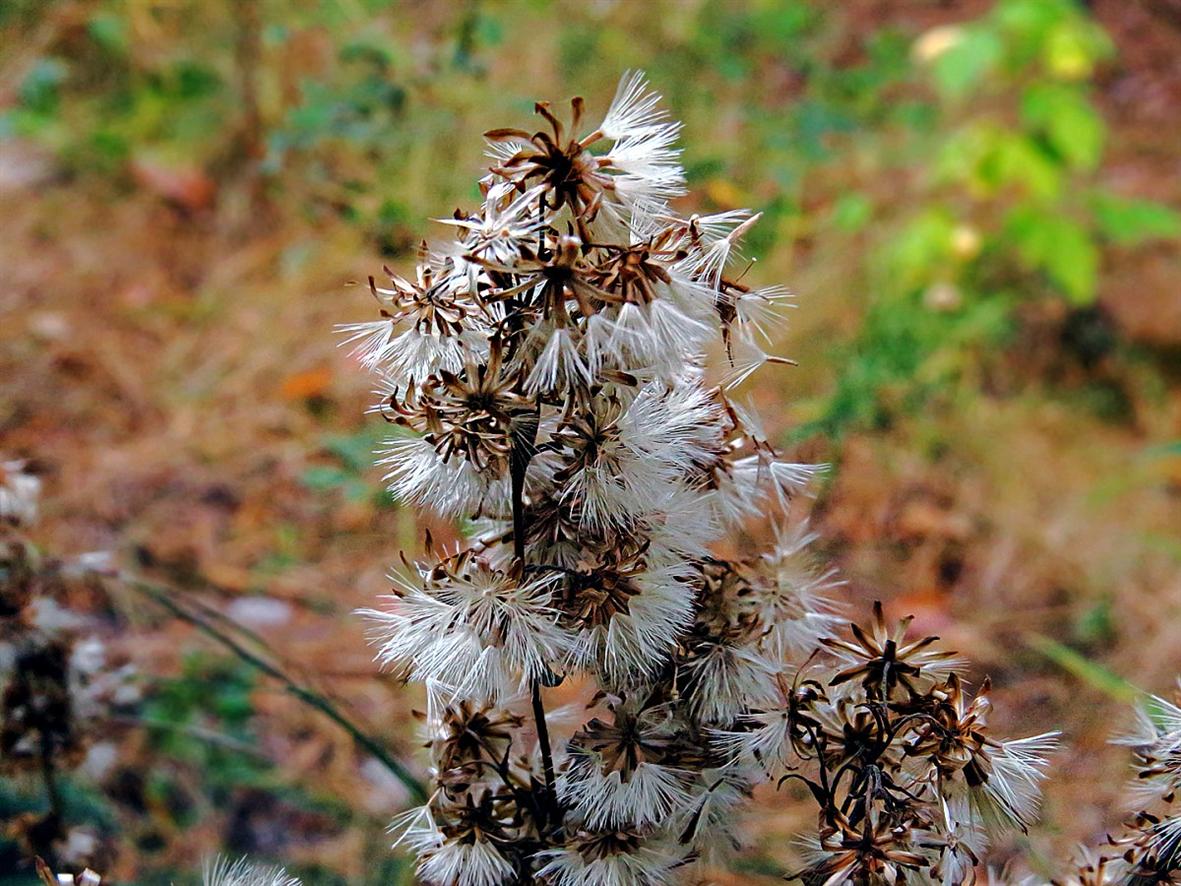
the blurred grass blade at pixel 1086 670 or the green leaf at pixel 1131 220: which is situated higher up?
the green leaf at pixel 1131 220

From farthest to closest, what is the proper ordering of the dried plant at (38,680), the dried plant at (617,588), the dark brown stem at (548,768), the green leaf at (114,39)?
the green leaf at (114,39), the dried plant at (38,680), the dark brown stem at (548,768), the dried plant at (617,588)

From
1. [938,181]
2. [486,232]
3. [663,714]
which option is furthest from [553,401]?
[938,181]

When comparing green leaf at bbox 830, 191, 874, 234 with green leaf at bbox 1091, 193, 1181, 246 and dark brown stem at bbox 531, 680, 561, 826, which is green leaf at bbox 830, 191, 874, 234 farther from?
dark brown stem at bbox 531, 680, 561, 826

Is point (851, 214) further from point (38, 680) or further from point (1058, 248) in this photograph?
point (38, 680)

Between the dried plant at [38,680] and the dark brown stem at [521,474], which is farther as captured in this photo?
the dried plant at [38,680]

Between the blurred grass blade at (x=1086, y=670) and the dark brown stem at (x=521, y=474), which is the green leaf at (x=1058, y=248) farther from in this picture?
the dark brown stem at (x=521, y=474)

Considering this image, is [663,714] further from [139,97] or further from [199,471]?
[139,97]

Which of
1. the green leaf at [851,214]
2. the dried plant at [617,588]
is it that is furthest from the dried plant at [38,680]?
the green leaf at [851,214]
